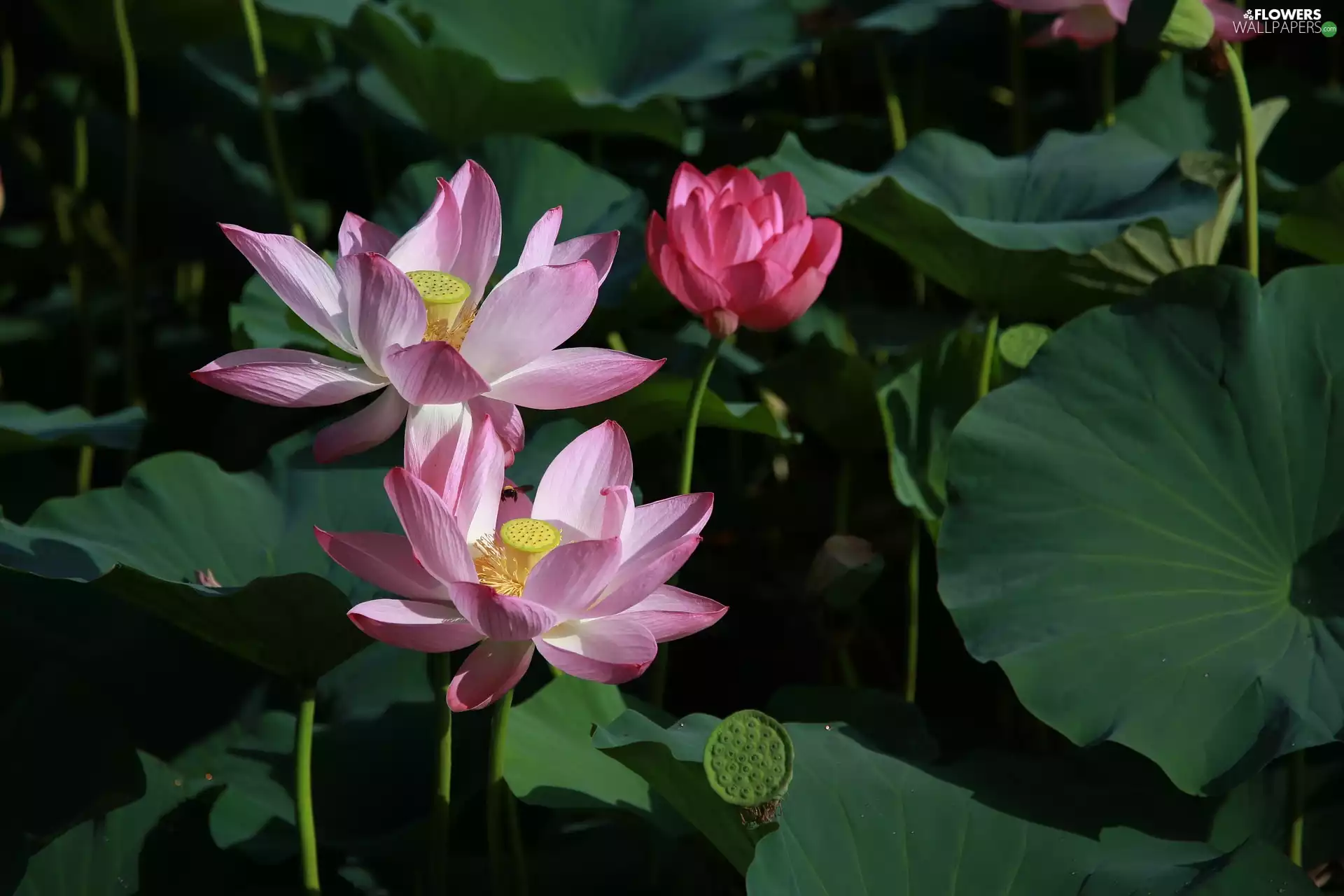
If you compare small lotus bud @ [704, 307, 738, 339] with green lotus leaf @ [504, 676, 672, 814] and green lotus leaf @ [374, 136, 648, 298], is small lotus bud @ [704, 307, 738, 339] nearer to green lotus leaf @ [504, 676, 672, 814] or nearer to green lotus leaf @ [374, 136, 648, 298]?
green lotus leaf @ [504, 676, 672, 814]

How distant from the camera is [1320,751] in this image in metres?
1.05

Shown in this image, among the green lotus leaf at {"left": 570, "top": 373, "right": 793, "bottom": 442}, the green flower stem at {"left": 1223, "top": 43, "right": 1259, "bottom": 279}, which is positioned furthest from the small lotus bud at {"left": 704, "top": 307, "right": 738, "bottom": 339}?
the green flower stem at {"left": 1223, "top": 43, "right": 1259, "bottom": 279}

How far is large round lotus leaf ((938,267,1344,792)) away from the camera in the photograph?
879 millimetres

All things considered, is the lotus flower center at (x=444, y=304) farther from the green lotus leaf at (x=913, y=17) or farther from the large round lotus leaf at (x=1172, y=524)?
the green lotus leaf at (x=913, y=17)

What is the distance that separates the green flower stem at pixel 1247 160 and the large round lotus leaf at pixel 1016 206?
0.03 m

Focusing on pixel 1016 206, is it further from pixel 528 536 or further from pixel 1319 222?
pixel 528 536

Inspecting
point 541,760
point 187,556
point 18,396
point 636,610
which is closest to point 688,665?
point 541,760

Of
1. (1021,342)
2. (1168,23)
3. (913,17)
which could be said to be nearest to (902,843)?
(1021,342)

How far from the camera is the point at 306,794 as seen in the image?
2.67 ft

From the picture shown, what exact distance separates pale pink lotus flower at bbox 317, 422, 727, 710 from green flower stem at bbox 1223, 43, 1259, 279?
661 millimetres

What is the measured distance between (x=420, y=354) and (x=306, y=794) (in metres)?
0.37

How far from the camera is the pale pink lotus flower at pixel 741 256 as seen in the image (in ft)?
2.81

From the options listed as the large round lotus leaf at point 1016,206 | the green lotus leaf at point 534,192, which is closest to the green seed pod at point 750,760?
the large round lotus leaf at point 1016,206

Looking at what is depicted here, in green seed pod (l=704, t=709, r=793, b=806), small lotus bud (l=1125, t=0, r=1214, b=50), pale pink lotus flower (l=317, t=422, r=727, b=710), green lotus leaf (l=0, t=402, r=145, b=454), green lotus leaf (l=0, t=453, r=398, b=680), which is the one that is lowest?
green lotus leaf (l=0, t=402, r=145, b=454)
